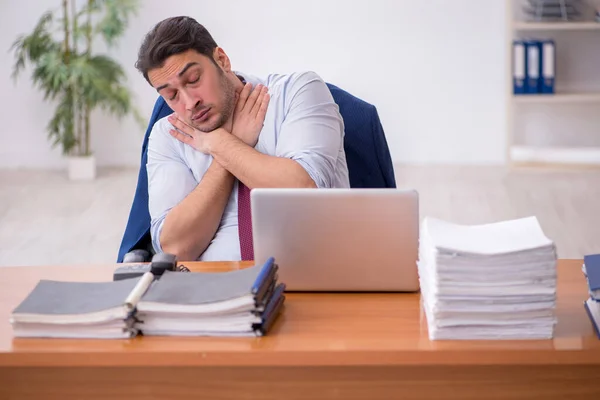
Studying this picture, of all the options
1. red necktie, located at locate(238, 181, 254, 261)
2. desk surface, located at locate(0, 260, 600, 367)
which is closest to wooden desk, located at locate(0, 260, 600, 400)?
desk surface, located at locate(0, 260, 600, 367)

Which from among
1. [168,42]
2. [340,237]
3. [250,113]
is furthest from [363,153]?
[340,237]

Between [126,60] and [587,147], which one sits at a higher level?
[126,60]

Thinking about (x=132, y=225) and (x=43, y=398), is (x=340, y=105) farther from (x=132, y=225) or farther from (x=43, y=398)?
(x=43, y=398)

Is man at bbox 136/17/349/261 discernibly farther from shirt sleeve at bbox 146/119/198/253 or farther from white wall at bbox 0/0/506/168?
white wall at bbox 0/0/506/168

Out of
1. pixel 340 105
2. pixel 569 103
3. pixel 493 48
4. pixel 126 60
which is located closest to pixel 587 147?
pixel 569 103

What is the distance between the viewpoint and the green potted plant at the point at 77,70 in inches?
242

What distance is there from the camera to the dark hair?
7.79 feet

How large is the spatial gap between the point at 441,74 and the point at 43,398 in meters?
5.44

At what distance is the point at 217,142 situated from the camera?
2.44 meters

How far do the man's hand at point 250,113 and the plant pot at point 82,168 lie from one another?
411 centimetres

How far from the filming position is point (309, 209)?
1.68 m

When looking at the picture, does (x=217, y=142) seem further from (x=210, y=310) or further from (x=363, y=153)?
(x=210, y=310)

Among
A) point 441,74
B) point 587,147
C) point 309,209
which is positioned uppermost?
point 309,209

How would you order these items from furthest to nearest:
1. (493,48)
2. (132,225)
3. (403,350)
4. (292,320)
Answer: (493,48) → (132,225) → (292,320) → (403,350)
